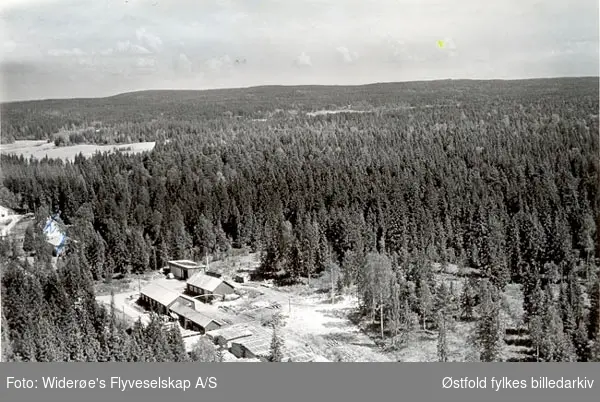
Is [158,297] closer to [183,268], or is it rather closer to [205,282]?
[205,282]

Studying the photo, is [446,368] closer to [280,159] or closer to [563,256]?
[563,256]

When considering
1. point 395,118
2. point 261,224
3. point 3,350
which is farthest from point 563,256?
Answer: point 395,118

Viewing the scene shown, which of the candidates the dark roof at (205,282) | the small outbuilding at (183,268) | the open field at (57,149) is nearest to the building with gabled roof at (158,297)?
the dark roof at (205,282)

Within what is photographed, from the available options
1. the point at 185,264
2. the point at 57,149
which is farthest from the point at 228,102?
the point at 185,264

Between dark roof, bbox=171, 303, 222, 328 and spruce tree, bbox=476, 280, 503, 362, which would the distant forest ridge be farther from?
dark roof, bbox=171, 303, 222, 328

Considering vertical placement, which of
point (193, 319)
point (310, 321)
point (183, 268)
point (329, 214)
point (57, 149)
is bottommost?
point (310, 321)

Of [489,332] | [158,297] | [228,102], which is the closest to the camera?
[489,332]

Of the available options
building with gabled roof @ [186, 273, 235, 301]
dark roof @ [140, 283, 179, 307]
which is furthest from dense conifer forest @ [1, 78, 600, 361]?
building with gabled roof @ [186, 273, 235, 301]
